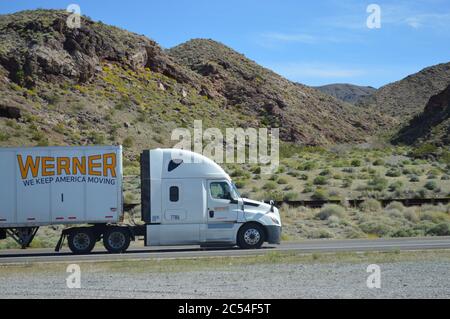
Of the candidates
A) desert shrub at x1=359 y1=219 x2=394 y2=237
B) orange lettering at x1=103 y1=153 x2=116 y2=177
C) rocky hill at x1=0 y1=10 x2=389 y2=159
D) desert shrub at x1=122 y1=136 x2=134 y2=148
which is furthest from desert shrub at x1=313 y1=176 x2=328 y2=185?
orange lettering at x1=103 y1=153 x2=116 y2=177

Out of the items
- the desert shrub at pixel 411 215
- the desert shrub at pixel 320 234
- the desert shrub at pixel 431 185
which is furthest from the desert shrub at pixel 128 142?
the desert shrub at pixel 320 234

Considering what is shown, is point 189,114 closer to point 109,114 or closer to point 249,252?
point 109,114

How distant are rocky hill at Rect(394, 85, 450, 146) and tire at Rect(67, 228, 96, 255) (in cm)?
6778

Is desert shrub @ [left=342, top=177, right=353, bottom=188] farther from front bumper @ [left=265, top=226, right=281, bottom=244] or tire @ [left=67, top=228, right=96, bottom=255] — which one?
tire @ [left=67, top=228, right=96, bottom=255]

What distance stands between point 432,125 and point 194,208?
73019 millimetres

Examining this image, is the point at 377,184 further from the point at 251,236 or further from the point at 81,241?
the point at 81,241

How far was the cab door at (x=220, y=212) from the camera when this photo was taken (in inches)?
839

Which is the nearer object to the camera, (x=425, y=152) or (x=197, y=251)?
(x=197, y=251)

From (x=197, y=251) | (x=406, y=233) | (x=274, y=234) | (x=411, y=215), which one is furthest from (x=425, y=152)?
(x=197, y=251)

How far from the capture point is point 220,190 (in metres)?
21.5

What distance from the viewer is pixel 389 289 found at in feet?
40.5

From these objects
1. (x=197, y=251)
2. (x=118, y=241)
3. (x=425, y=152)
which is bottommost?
(x=197, y=251)

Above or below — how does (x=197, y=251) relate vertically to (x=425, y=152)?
below

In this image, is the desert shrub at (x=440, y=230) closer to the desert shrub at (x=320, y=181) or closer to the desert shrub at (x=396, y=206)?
the desert shrub at (x=396, y=206)
